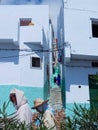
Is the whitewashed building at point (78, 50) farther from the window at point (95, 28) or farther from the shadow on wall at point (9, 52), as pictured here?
the shadow on wall at point (9, 52)

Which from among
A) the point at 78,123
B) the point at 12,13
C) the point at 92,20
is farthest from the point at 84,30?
the point at 78,123

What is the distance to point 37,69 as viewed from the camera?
17891mm

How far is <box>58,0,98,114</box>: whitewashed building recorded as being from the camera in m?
16.1

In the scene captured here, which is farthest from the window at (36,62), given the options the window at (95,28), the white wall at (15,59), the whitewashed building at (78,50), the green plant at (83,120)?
the green plant at (83,120)

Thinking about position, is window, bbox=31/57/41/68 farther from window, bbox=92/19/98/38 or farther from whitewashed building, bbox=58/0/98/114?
window, bbox=92/19/98/38

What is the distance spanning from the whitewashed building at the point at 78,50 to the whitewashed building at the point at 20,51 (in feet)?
6.00

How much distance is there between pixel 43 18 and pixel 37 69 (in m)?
2.88

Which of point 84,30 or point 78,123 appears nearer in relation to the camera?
point 78,123

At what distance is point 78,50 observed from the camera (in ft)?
52.7

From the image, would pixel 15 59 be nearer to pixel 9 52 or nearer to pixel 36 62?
pixel 9 52

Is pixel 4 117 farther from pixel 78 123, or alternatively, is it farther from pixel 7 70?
pixel 7 70

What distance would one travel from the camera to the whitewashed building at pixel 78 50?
633 inches

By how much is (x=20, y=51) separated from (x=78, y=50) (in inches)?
127

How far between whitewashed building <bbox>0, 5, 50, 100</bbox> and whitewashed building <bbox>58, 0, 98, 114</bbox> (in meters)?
1.83
